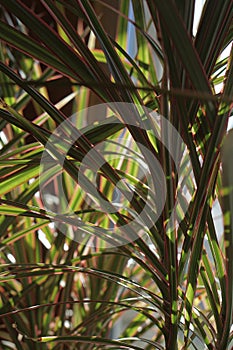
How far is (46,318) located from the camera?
2.77 feet

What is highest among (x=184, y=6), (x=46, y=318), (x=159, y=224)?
(x=184, y=6)

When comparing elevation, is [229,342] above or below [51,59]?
below

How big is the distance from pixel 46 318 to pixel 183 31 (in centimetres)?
65

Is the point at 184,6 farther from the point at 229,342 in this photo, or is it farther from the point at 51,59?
the point at 229,342

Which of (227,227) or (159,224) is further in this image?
(159,224)

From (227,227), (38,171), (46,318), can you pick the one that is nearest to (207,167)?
(227,227)

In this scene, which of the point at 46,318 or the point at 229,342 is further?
the point at 46,318

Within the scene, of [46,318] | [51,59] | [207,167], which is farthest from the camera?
[46,318]

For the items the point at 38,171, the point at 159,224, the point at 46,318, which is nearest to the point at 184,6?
the point at 159,224

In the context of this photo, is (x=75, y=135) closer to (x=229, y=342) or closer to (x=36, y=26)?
(x=36, y=26)

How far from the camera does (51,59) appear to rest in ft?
1.69

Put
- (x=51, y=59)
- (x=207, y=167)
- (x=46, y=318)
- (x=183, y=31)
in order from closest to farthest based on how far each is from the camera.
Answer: (x=183, y=31) < (x=207, y=167) < (x=51, y=59) < (x=46, y=318)

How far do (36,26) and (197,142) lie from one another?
195 millimetres

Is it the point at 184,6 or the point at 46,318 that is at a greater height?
the point at 184,6
